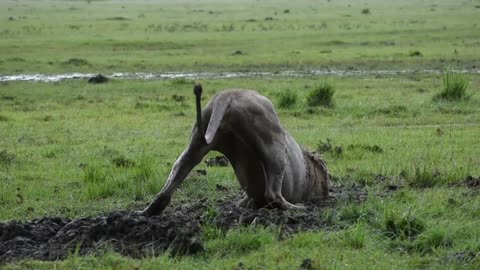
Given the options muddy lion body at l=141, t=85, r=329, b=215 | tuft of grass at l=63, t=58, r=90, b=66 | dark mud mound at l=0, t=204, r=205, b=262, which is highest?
muddy lion body at l=141, t=85, r=329, b=215

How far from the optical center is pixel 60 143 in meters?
14.9

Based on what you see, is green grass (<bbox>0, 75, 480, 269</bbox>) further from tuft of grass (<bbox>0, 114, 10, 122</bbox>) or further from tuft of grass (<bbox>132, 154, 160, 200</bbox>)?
tuft of grass (<bbox>0, 114, 10, 122</bbox>)

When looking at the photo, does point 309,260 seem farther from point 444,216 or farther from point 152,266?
point 444,216

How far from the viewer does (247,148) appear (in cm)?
829

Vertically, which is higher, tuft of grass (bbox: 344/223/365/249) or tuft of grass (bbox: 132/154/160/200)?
tuft of grass (bbox: 344/223/365/249)

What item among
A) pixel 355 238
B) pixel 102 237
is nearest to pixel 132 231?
pixel 102 237

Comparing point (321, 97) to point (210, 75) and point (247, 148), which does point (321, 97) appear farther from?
point (247, 148)

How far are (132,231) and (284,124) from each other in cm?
981

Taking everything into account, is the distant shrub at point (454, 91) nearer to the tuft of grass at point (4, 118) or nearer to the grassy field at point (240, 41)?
the tuft of grass at point (4, 118)

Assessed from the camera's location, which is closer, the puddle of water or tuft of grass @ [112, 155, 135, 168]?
tuft of grass @ [112, 155, 135, 168]

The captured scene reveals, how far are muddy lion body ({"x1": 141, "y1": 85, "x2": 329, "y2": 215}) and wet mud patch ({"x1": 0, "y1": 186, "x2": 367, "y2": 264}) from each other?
0.83ft

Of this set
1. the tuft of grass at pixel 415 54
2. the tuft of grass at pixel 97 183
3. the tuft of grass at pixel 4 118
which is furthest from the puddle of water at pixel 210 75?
the tuft of grass at pixel 97 183

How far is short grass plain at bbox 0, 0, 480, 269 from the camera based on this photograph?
23.1 feet

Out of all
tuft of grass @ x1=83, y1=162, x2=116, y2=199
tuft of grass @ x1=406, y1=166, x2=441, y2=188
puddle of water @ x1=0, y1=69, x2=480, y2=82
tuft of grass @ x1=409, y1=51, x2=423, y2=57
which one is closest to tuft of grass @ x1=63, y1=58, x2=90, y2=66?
puddle of water @ x1=0, y1=69, x2=480, y2=82
